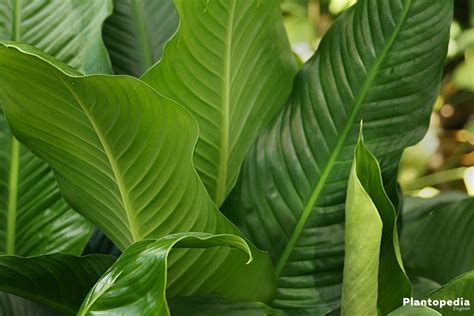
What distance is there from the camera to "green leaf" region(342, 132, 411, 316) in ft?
1.74

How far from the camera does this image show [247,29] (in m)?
0.66

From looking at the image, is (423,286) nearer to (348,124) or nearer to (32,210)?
(348,124)

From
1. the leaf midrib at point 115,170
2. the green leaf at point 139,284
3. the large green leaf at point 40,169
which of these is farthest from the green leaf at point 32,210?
the green leaf at point 139,284

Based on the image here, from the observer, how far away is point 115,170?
0.56m

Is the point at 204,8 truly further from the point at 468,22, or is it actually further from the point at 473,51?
the point at 468,22

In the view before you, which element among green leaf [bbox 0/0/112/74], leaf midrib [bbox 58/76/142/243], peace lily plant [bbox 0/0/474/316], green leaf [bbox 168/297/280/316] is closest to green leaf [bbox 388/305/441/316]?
peace lily plant [bbox 0/0/474/316]

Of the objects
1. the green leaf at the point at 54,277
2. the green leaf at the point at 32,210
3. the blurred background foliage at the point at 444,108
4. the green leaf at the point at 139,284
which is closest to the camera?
the green leaf at the point at 139,284

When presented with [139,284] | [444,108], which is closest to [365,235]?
[139,284]

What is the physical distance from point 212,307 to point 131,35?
13.2 inches

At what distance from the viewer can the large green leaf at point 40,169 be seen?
27.7 inches

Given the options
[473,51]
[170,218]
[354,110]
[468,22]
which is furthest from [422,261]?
[468,22]

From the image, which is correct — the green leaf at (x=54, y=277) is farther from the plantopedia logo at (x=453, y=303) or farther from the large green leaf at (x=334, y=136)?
the plantopedia logo at (x=453, y=303)

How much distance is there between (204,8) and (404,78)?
0.61 feet

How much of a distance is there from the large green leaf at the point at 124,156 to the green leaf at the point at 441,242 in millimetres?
255
